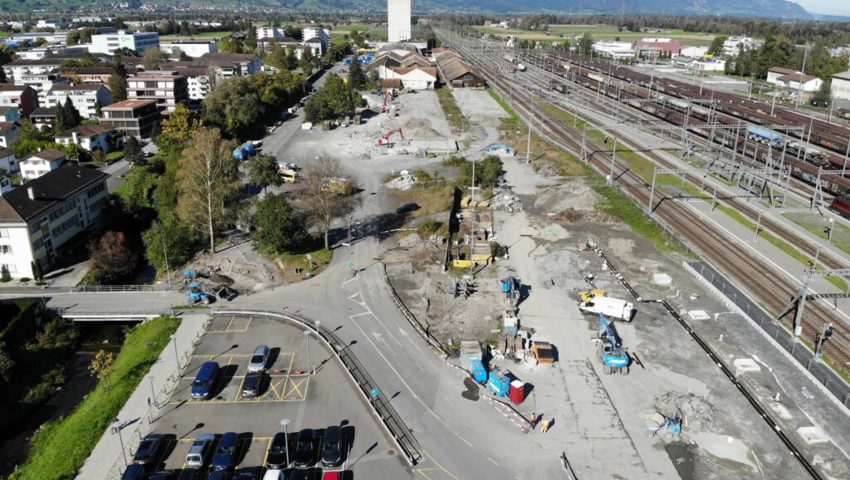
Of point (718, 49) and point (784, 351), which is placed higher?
point (718, 49)

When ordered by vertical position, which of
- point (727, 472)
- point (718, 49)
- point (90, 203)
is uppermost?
point (718, 49)

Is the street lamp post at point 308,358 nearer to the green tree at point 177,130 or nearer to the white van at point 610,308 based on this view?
the white van at point 610,308

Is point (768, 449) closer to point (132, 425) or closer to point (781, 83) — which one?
point (132, 425)

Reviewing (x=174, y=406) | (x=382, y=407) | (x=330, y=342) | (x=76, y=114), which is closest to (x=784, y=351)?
(x=382, y=407)

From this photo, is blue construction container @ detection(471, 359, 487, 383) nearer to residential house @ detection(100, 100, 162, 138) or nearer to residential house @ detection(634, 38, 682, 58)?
residential house @ detection(100, 100, 162, 138)

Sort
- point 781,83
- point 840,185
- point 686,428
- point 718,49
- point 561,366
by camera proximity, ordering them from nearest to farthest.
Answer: point 686,428, point 561,366, point 840,185, point 781,83, point 718,49

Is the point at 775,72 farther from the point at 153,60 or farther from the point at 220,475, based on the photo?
the point at 220,475

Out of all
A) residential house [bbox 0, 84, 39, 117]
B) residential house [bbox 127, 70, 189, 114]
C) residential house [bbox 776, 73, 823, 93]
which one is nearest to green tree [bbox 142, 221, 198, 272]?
residential house [bbox 127, 70, 189, 114]

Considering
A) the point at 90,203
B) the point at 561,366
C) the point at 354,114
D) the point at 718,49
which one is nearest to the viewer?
the point at 561,366
